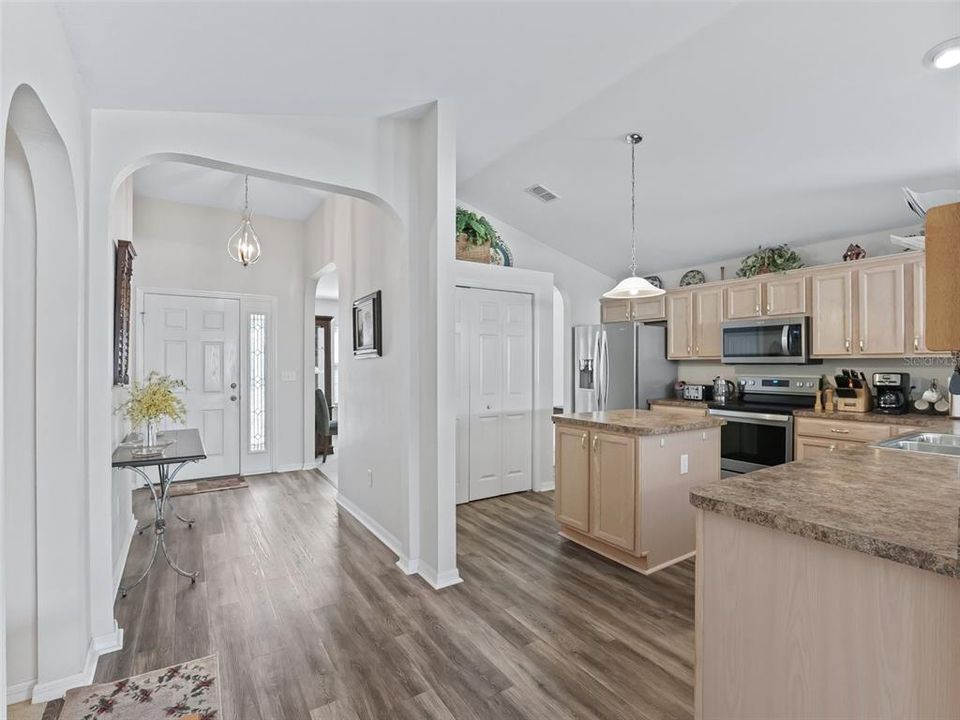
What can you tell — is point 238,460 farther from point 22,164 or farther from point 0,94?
point 0,94

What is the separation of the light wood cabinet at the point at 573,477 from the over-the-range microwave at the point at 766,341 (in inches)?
89.8

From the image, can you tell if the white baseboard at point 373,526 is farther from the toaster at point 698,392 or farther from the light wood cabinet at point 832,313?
the light wood cabinet at point 832,313

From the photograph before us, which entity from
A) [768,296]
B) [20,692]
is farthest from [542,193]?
[20,692]

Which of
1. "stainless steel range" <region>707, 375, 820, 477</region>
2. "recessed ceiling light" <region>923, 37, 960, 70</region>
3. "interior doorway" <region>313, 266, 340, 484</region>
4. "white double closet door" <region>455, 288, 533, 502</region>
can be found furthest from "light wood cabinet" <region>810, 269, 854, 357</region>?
"interior doorway" <region>313, 266, 340, 484</region>

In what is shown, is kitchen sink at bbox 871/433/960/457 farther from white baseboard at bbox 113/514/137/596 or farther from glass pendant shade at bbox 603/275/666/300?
white baseboard at bbox 113/514/137/596

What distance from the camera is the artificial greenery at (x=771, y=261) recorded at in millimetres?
4305

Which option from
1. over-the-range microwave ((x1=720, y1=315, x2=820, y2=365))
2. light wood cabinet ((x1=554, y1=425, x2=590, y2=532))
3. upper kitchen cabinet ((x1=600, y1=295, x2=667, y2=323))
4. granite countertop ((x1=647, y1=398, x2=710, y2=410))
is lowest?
light wood cabinet ((x1=554, y1=425, x2=590, y2=532))

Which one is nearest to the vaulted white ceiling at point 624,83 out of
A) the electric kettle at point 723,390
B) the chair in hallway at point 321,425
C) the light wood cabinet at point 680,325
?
the light wood cabinet at point 680,325

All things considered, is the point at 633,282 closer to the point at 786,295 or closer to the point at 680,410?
the point at 786,295

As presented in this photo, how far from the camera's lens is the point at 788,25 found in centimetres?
240

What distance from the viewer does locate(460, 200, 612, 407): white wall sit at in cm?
521

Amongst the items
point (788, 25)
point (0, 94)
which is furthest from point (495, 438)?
point (0, 94)

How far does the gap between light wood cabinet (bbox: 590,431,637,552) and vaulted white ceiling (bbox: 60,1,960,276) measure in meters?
2.18

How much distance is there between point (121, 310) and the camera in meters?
2.94
